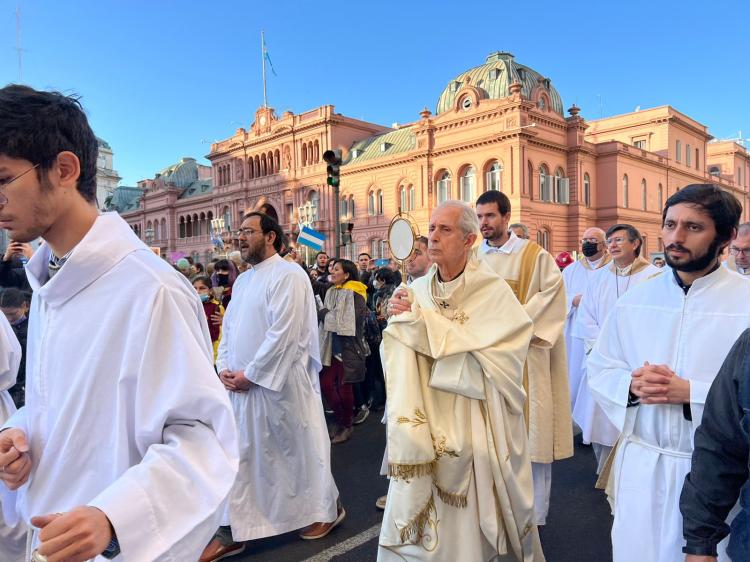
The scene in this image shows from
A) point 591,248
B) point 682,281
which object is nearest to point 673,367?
point 682,281

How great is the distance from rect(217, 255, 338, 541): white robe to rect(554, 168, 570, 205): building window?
29650 millimetres

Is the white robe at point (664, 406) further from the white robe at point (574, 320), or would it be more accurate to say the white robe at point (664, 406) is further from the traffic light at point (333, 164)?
the traffic light at point (333, 164)

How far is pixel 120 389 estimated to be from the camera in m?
1.27

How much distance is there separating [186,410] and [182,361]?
12 cm

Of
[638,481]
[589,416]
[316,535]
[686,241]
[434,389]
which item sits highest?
[686,241]

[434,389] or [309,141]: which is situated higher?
[309,141]

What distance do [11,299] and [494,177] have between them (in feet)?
91.5

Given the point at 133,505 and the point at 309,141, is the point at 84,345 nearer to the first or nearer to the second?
the point at 133,505

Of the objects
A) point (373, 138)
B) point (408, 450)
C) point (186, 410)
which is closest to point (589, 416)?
point (408, 450)

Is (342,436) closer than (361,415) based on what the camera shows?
Yes

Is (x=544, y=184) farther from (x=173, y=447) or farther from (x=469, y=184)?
(x=173, y=447)

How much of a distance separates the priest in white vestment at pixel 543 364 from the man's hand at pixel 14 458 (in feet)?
9.79

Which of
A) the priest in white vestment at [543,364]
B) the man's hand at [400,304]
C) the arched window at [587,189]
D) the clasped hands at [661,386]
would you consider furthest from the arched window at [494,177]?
the clasped hands at [661,386]

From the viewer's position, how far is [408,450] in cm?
260
